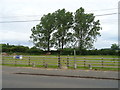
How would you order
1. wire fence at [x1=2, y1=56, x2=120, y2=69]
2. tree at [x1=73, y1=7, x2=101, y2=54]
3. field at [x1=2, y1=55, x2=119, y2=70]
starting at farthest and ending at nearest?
tree at [x1=73, y1=7, x2=101, y2=54], wire fence at [x1=2, y1=56, x2=120, y2=69], field at [x1=2, y1=55, x2=119, y2=70]

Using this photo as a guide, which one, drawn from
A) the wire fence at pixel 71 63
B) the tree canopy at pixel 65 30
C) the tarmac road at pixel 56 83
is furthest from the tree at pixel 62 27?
the tarmac road at pixel 56 83

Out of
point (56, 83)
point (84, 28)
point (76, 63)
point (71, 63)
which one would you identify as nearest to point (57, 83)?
point (56, 83)

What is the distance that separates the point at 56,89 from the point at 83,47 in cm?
5409

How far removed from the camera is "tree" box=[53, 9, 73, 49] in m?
64.8

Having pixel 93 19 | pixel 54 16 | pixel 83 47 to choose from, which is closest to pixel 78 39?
pixel 83 47

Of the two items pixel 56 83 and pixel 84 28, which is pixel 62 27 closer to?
pixel 84 28

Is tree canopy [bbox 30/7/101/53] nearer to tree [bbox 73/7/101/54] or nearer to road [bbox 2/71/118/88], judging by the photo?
tree [bbox 73/7/101/54]

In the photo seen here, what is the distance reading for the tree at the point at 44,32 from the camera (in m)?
68.3

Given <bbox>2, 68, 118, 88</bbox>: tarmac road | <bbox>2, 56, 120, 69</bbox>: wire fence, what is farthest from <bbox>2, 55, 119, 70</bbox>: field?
<bbox>2, 68, 118, 88</bbox>: tarmac road

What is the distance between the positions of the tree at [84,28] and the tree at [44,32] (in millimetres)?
10178

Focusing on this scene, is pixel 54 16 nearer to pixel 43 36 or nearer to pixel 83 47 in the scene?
pixel 43 36

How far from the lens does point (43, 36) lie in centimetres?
7019

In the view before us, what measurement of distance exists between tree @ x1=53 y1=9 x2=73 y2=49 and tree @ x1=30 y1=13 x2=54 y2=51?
7.80 ft

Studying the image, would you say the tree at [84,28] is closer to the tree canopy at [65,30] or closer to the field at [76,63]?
the tree canopy at [65,30]
